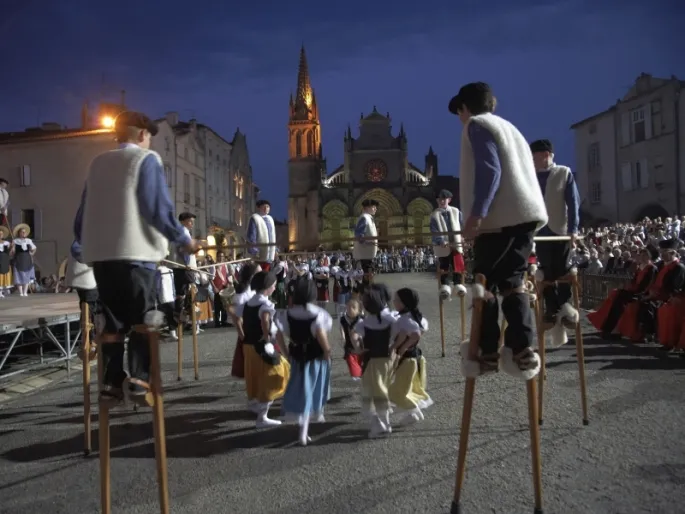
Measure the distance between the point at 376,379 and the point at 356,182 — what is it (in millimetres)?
65636

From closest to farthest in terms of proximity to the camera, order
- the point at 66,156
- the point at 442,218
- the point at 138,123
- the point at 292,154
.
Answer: the point at 138,123, the point at 442,218, the point at 66,156, the point at 292,154

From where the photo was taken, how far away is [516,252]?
3969mm

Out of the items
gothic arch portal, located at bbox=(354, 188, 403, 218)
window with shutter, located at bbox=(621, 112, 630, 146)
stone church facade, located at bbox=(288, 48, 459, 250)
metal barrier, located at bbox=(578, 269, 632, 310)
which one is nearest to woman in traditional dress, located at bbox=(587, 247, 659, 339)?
metal barrier, located at bbox=(578, 269, 632, 310)

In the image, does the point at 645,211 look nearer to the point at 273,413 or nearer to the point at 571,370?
the point at 571,370

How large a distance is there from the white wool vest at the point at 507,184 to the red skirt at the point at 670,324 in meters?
7.26

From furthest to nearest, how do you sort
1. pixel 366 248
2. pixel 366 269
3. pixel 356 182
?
1. pixel 356 182
2. pixel 366 269
3. pixel 366 248

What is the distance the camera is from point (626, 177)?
36344 mm

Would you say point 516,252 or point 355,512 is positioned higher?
point 516,252

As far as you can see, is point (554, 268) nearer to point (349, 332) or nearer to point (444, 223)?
point (349, 332)

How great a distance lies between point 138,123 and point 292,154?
70.2 m

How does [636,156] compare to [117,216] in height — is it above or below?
above

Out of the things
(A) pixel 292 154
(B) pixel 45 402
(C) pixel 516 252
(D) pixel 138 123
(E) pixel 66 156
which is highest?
(A) pixel 292 154

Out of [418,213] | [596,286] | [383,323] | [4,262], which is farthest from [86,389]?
[418,213]

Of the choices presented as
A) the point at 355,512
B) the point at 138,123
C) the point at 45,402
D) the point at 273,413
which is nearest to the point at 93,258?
the point at 138,123
